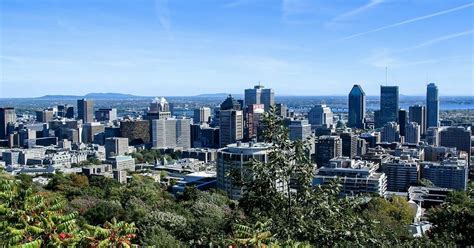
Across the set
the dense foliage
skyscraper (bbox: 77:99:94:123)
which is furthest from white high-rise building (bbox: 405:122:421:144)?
the dense foliage

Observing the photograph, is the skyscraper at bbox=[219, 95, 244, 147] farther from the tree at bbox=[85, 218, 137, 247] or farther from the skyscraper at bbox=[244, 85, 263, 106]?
the tree at bbox=[85, 218, 137, 247]

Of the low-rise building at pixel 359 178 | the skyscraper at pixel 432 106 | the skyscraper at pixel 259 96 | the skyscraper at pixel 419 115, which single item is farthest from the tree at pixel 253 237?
the skyscraper at pixel 259 96

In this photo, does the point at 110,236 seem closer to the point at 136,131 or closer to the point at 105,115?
the point at 136,131

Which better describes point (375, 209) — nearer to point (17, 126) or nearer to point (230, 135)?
point (230, 135)

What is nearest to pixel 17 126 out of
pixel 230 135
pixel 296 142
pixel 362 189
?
pixel 230 135

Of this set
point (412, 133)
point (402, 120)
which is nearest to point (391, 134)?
point (412, 133)
